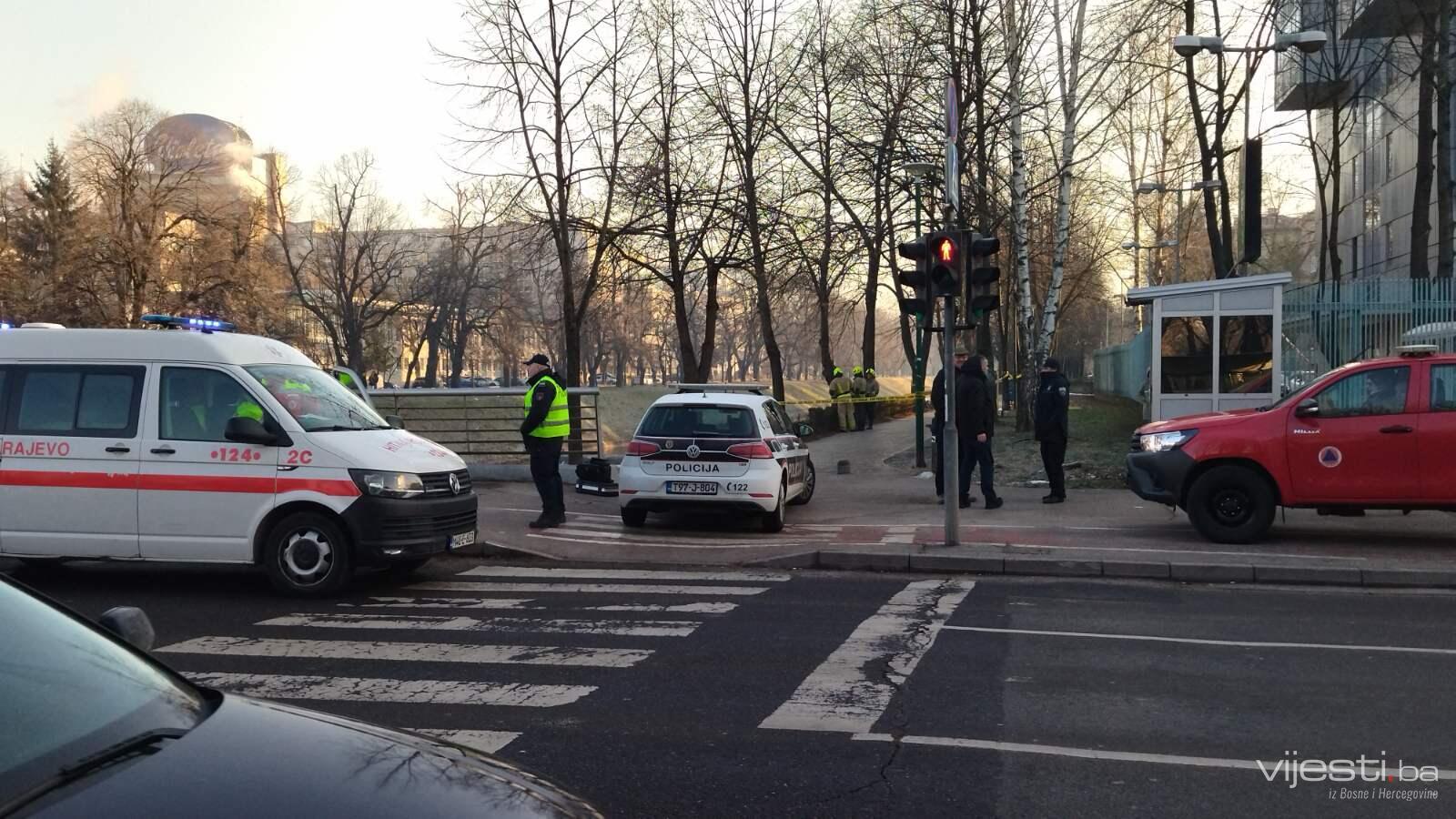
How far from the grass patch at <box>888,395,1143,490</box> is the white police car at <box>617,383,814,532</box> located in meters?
6.43

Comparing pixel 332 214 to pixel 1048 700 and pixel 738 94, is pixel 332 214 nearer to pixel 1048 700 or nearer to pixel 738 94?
pixel 738 94

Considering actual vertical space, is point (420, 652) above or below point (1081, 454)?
below

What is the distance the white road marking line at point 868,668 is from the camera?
227 inches

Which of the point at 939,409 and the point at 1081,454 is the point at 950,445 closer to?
the point at 939,409

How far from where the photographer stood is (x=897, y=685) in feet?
21.1

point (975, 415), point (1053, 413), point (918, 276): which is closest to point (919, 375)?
point (1053, 413)

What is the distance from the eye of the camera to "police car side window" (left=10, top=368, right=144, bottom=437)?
377 inches

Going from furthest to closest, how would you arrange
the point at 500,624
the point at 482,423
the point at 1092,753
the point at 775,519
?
1. the point at 482,423
2. the point at 775,519
3. the point at 500,624
4. the point at 1092,753

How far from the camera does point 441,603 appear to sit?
30.6 feet

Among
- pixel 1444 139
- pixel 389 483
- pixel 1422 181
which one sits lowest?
pixel 389 483

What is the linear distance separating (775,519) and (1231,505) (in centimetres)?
492

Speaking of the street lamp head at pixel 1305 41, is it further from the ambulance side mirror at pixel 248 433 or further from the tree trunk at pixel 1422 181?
the ambulance side mirror at pixel 248 433

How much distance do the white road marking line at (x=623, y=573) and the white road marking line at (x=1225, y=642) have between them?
292 cm

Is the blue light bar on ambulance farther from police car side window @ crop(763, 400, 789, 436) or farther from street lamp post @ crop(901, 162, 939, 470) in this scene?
street lamp post @ crop(901, 162, 939, 470)
